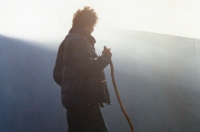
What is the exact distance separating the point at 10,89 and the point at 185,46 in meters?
2.74

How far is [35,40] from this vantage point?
315cm

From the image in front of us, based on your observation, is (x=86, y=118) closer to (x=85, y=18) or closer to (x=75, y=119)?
(x=75, y=119)

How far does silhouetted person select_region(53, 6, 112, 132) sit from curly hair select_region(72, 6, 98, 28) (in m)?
0.15

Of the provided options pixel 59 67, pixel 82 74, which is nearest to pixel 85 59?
pixel 82 74

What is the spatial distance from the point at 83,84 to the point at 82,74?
0.07m

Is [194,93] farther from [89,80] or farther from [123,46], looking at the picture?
[89,80]

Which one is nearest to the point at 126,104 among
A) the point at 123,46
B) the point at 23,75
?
the point at 123,46

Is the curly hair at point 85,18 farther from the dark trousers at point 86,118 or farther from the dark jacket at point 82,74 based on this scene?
the dark trousers at point 86,118

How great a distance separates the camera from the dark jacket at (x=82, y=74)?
1700 millimetres

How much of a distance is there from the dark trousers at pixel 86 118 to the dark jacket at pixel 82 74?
0.06 m

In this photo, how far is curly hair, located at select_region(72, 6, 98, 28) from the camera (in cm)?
195

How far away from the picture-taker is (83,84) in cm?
173

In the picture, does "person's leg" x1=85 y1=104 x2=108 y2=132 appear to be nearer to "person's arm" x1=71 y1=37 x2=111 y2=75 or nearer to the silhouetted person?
the silhouetted person

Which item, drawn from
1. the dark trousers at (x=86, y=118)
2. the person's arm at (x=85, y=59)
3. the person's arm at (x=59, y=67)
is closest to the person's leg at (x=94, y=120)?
the dark trousers at (x=86, y=118)
